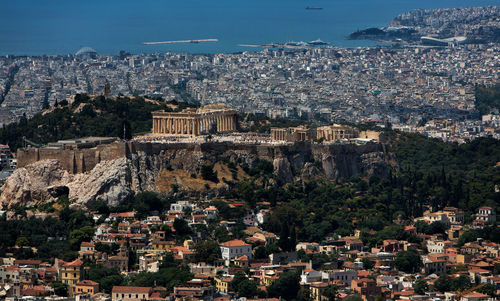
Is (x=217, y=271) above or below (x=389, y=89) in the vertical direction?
below

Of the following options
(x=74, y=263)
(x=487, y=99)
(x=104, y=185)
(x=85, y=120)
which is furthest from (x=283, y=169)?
(x=487, y=99)

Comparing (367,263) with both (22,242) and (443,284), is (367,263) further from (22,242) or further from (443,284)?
(22,242)

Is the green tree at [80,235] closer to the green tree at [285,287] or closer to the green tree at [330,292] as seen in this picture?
the green tree at [285,287]

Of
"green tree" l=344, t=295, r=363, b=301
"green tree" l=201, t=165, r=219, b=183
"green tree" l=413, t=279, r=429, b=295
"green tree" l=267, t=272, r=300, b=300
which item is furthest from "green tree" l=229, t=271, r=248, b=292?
"green tree" l=201, t=165, r=219, b=183

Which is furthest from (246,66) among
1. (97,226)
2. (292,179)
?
(97,226)

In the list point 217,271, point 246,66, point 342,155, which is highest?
point 246,66

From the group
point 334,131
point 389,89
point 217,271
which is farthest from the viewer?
point 389,89

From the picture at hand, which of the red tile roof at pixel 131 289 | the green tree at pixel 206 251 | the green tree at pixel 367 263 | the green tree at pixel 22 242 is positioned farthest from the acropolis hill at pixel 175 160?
the red tile roof at pixel 131 289

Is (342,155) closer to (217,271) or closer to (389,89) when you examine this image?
(217,271)
